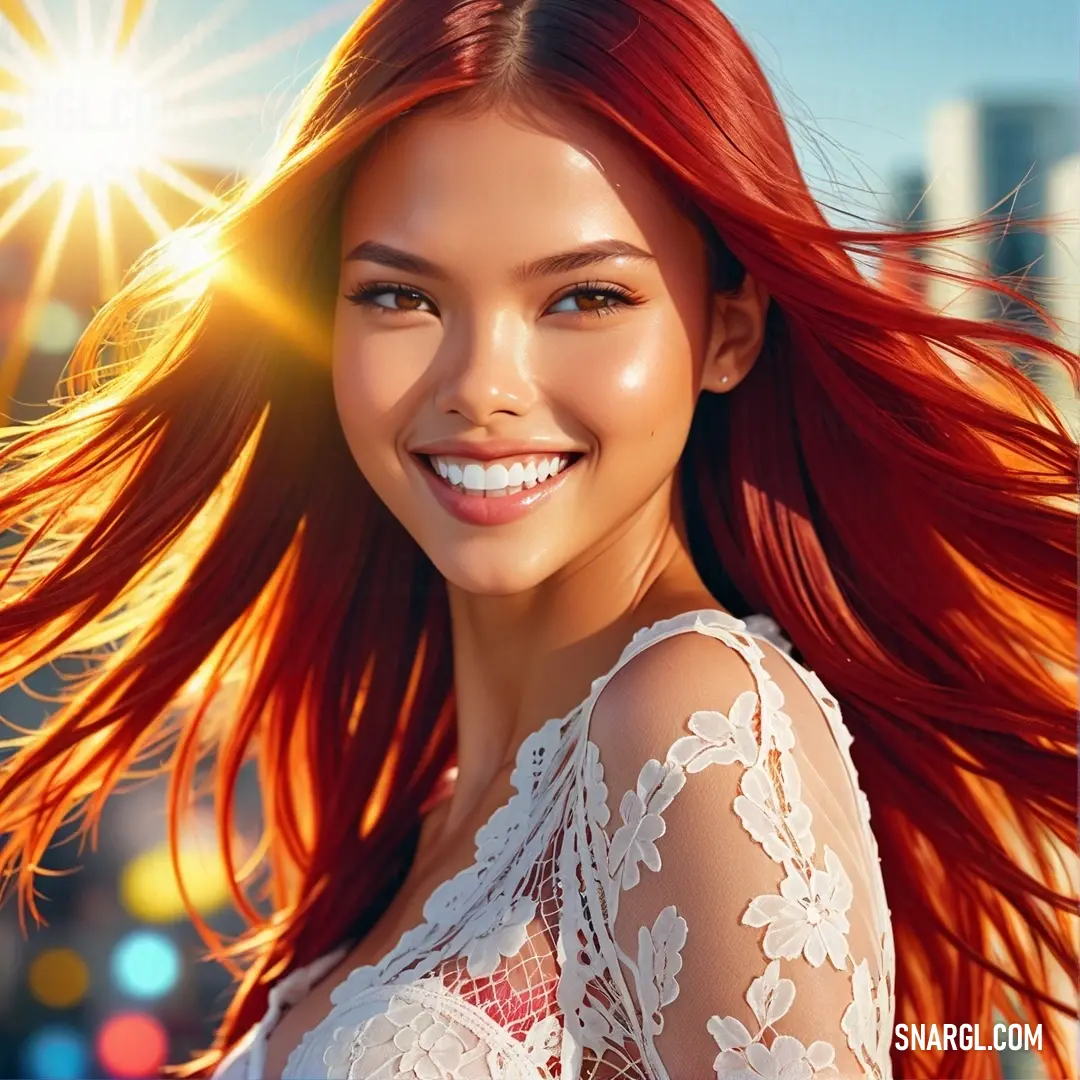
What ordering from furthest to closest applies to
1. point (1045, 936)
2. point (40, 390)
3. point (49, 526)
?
point (40, 390)
point (49, 526)
point (1045, 936)

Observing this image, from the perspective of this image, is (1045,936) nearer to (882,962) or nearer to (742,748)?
(882,962)

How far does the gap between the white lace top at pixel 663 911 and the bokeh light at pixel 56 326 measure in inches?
103

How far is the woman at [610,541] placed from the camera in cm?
132

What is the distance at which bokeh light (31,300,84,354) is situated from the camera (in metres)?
3.69

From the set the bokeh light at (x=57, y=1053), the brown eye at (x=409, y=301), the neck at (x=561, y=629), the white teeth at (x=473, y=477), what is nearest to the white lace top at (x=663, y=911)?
the neck at (x=561, y=629)

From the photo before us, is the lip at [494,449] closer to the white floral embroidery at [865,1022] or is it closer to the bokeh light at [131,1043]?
the white floral embroidery at [865,1022]

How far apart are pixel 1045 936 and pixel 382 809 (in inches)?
43.7

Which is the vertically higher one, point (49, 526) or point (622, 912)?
point (49, 526)

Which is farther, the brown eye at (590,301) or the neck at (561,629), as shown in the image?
the neck at (561,629)

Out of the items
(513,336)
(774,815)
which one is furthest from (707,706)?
(513,336)

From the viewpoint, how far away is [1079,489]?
Result: 165 centimetres

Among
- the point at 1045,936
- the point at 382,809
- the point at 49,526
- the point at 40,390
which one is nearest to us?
the point at 1045,936

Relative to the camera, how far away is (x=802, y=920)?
122 cm

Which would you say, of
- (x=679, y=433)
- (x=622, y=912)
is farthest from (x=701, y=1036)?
(x=679, y=433)
